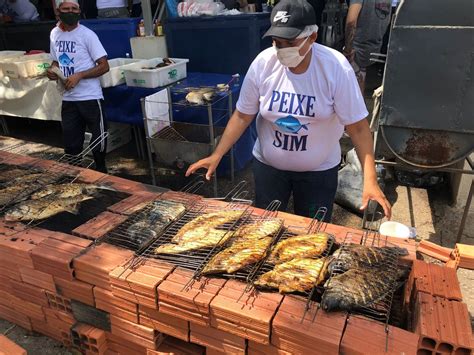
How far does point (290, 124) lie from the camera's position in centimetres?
288

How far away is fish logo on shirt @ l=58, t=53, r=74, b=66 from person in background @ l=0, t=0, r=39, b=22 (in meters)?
5.98

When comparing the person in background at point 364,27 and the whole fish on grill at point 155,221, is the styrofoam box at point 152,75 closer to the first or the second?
the person in background at point 364,27

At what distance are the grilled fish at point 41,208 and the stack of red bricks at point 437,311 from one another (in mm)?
2631

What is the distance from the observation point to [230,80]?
6.57 meters

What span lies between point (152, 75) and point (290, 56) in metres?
3.70

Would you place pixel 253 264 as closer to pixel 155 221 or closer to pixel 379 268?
pixel 379 268

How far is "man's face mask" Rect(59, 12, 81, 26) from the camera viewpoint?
5070 mm

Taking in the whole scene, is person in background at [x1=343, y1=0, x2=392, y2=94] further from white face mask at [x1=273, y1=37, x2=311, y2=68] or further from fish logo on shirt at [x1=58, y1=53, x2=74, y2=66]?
fish logo on shirt at [x1=58, y1=53, x2=74, y2=66]

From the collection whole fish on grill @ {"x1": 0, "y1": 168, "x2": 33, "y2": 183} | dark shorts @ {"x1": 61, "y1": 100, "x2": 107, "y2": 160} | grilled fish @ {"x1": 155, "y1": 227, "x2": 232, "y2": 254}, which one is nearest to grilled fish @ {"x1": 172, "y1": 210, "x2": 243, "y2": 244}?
grilled fish @ {"x1": 155, "y1": 227, "x2": 232, "y2": 254}

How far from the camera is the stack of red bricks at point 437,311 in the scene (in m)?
1.91

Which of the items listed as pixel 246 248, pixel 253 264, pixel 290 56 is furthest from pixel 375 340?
pixel 290 56

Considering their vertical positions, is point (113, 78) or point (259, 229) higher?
point (113, 78)

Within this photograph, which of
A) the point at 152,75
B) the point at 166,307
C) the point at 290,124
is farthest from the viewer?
the point at 152,75

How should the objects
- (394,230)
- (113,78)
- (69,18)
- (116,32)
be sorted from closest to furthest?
(394,230)
(69,18)
(113,78)
(116,32)
